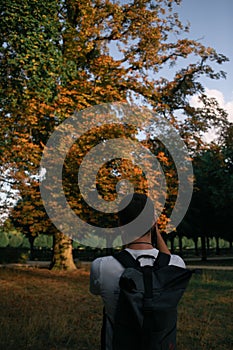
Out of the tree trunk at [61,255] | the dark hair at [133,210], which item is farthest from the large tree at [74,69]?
the dark hair at [133,210]

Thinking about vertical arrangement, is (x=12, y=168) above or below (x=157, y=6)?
below

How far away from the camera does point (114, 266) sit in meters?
2.75

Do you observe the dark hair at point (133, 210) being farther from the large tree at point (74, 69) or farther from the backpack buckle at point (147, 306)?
the large tree at point (74, 69)

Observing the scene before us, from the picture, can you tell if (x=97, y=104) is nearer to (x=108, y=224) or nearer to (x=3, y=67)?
(x=3, y=67)

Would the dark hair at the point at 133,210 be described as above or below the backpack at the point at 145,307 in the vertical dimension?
above

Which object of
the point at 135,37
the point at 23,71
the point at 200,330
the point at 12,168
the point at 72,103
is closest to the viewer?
the point at 200,330

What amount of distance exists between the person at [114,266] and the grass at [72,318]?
418 cm

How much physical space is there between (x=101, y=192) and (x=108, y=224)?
3.73 m

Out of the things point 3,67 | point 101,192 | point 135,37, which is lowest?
point 101,192

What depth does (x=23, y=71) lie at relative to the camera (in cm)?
1356

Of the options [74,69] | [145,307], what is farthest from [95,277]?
[74,69]

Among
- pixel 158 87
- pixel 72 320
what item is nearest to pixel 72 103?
pixel 158 87

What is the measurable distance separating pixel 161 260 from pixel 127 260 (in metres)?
0.23

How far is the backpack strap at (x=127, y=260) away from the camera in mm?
2705
